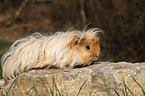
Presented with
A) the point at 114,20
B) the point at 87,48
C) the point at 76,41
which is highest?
the point at 114,20

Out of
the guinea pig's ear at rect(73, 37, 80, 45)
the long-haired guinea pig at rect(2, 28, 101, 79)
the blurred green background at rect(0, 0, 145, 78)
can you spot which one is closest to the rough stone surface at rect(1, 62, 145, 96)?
the long-haired guinea pig at rect(2, 28, 101, 79)

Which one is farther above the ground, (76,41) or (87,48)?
(76,41)

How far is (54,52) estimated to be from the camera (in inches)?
112

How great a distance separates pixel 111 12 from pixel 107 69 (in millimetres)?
5755

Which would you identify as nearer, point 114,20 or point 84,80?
point 84,80

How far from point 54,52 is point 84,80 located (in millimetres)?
653

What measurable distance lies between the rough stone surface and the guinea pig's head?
1.27ft

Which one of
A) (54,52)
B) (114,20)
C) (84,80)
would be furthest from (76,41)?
(114,20)

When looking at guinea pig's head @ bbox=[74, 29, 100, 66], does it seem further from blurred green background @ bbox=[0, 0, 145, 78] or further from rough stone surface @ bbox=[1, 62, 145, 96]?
blurred green background @ bbox=[0, 0, 145, 78]

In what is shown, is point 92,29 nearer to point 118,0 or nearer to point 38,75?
point 38,75

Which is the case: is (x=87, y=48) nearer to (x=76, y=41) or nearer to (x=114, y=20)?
(x=76, y=41)

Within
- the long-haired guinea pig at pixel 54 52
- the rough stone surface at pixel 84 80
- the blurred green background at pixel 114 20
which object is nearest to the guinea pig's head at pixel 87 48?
the long-haired guinea pig at pixel 54 52

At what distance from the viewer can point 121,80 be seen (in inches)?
94.3

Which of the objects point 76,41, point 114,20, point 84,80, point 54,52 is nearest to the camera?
point 84,80
